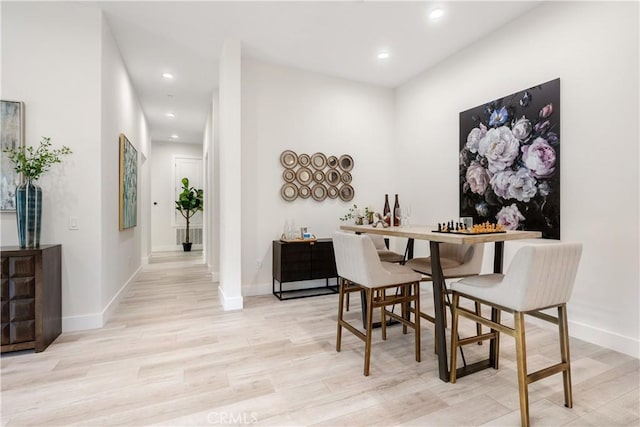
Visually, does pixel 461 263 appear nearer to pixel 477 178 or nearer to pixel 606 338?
pixel 606 338

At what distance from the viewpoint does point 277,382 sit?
2.02 m

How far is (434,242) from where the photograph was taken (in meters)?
1.99

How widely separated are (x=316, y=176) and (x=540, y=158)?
8.54 ft

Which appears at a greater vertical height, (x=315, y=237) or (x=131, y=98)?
(x=131, y=98)

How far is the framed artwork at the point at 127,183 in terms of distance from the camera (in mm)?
3766

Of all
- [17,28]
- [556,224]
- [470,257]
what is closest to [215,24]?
[17,28]

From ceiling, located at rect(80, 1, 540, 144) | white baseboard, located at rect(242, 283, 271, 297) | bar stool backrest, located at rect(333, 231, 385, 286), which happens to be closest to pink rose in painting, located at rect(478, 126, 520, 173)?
ceiling, located at rect(80, 1, 540, 144)

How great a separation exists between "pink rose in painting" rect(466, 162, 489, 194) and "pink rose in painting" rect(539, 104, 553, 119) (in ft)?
2.46

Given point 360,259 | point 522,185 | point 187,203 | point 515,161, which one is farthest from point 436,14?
point 187,203

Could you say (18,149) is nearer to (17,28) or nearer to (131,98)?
(17,28)

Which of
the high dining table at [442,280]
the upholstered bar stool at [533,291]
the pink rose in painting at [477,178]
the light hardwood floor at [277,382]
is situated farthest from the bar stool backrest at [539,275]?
the pink rose in painting at [477,178]

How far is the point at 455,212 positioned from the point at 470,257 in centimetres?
143

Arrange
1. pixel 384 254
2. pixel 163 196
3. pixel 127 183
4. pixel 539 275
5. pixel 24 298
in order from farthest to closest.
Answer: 1. pixel 163 196
2. pixel 127 183
3. pixel 384 254
4. pixel 24 298
5. pixel 539 275

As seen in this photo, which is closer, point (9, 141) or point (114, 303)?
point (9, 141)
